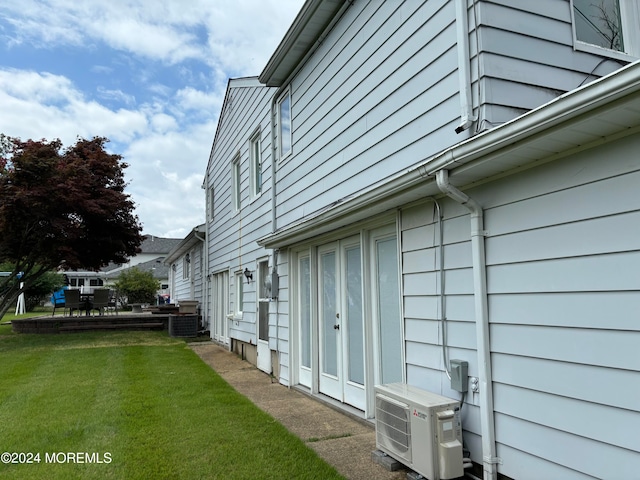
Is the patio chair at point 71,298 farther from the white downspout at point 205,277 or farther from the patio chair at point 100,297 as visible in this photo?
the white downspout at point 205,277

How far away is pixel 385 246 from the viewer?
4.76m

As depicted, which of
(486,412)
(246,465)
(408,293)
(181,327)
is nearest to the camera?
(486,412)

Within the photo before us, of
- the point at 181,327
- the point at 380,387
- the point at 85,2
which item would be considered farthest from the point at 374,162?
the point at 181,327

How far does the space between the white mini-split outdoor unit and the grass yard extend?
22.9 inches

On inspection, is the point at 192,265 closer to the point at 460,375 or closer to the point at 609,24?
the point at 460,375

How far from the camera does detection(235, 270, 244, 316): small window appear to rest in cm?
1016

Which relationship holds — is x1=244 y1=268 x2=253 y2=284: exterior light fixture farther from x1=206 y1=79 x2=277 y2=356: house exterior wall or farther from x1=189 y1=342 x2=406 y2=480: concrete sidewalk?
x1=189 y1=342 x2=406 y2=480: concrete sidewalk

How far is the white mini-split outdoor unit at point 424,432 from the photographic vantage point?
3088 millimetres

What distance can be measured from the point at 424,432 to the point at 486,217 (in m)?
1.61

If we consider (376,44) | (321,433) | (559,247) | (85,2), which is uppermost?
(85,2)

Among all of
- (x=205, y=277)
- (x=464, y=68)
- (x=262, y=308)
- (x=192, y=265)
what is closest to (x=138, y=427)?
(x=262, y=308)

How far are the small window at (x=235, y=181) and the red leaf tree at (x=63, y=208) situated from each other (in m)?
4.14

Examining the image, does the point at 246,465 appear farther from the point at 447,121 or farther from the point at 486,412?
the point at 447,121

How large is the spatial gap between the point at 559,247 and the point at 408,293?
1600 millimetres
